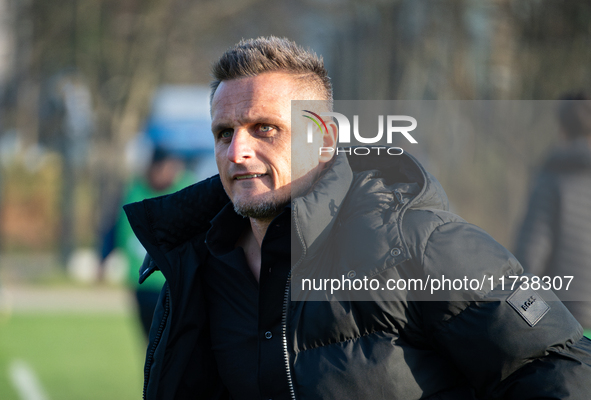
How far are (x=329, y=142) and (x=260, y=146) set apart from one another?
351mm

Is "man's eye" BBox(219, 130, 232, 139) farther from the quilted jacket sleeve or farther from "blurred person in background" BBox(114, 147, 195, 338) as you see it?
"blurred person in background" BBox(114, 147, 195, 338)

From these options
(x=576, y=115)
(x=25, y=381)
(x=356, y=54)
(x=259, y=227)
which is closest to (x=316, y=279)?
(x=259, y=227)

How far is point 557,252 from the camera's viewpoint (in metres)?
4.29

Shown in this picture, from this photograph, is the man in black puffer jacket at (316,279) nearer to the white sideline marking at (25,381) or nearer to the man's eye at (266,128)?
the man's eye at (266,128)

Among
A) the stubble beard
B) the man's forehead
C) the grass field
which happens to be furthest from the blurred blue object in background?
the stubble beard

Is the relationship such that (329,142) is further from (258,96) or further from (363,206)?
(363,206)

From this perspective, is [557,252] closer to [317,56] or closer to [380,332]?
[317,56]

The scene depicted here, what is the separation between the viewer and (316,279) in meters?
2.26

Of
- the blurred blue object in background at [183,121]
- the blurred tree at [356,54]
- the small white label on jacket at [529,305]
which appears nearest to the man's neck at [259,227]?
the small white label on jacket at [529,305]

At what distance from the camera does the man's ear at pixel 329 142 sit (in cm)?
279

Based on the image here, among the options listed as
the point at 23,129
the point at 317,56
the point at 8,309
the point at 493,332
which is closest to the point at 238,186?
the point at 317,56

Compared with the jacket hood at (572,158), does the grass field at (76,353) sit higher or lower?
lower

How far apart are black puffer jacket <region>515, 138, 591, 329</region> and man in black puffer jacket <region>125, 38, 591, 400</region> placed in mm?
2116

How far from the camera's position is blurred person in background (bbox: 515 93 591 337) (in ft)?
13.8
